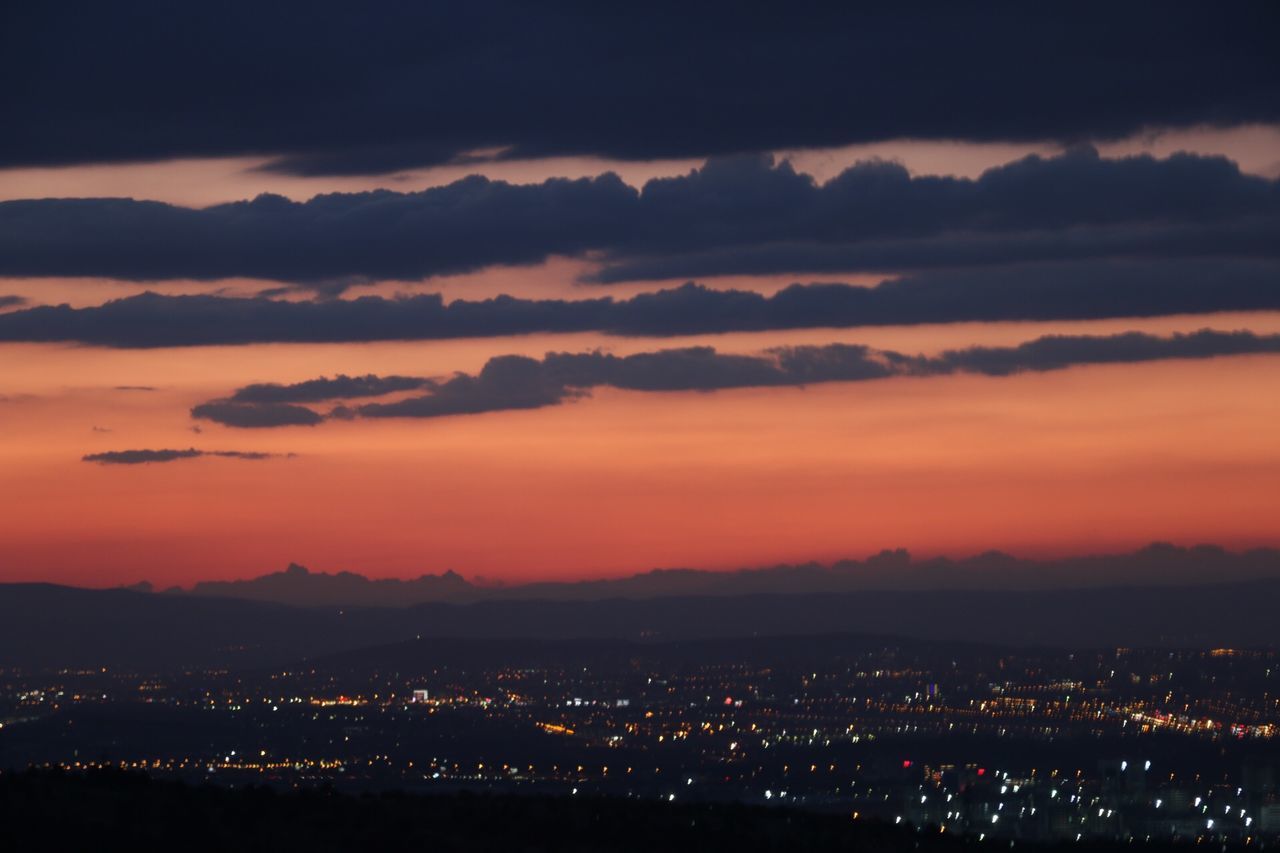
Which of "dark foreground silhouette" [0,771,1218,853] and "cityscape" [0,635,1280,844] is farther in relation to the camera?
"cityscape" [0,635,1280,844]

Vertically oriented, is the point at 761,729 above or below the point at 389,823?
below

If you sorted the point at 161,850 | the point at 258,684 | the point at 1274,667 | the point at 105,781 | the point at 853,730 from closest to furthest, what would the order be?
the point at 161,850, the point at 105,781, the point at 853,730, the point at 1274,667, the point at 258,684

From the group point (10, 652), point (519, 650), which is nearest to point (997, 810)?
point (519, 650)

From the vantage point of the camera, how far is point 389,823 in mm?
34812

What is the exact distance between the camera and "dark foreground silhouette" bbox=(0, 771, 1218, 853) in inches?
1212

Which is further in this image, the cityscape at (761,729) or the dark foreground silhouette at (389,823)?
the cityscape at (761,729)

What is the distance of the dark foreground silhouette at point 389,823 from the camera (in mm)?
30797

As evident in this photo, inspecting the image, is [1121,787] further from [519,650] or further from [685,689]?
[519,650]

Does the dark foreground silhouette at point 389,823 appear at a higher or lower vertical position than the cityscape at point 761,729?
higher

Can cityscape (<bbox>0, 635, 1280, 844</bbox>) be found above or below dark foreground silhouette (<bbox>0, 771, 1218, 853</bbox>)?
below

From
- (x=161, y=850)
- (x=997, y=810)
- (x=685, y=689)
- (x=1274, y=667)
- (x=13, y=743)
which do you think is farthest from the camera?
(x=685, y=689)

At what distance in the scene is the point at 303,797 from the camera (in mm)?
36688

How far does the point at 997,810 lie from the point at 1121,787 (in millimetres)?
5967

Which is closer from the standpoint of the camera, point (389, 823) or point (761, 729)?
point (389, 823)
